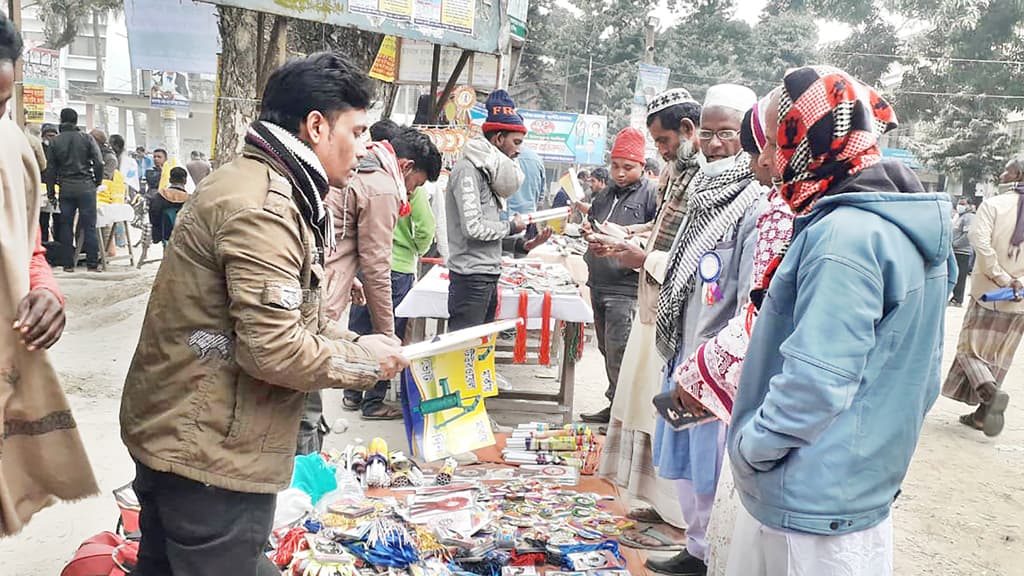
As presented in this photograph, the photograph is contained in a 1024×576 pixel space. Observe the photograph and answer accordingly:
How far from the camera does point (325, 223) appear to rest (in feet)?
6.62

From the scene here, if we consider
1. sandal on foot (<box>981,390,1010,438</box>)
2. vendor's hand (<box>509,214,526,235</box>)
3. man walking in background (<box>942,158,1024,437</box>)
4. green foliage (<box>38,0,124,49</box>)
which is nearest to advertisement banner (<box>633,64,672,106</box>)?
man walking in background (<box>942,158,1024,437</box>)

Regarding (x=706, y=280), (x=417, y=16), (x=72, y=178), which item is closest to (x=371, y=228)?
(x=706, y=280)

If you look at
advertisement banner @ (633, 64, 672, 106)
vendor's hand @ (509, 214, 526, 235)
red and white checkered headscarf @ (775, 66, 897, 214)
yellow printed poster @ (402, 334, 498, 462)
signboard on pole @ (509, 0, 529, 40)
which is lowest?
yellow printed poster @ (402, 334, 498, 462)

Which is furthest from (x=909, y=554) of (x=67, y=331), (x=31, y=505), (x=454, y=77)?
(x=67, y=331)

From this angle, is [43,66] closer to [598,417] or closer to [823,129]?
[598,417]

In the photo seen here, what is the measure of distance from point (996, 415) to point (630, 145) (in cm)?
363

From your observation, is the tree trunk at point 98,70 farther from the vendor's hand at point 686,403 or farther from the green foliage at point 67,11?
the vendor's hand at point 686,403

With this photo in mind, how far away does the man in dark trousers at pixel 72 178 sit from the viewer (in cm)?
933

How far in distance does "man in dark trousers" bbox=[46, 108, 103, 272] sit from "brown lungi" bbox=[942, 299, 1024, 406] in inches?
385

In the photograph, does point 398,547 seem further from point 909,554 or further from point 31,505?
point 909,554

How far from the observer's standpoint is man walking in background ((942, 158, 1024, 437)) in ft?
18.6

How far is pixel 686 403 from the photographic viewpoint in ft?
7.43

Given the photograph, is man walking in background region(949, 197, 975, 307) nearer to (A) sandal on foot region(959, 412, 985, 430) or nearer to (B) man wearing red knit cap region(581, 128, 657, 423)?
(A) sandal on foot region(959, 412, 985, 430)

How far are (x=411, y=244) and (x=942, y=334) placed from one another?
14.1 ft
